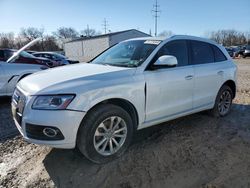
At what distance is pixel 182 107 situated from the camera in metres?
4.12

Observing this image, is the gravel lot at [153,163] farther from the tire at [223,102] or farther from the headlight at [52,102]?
the headlight at [52,102]

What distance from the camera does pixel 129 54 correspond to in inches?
159

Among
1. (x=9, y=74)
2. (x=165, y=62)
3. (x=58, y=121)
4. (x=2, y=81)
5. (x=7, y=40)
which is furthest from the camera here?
(x=7, y=40)

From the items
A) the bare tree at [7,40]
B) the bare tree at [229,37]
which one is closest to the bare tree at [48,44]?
the bare tree at [7,40]

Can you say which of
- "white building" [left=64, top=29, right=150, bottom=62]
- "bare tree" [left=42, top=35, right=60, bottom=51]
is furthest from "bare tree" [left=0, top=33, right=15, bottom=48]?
"white building" [left=64, top=29, right=150, bottom=62]

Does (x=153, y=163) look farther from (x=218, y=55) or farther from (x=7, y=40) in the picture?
(x=7, y=40)

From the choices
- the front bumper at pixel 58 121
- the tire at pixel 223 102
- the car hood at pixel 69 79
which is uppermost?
the car hood at pixel 69 79

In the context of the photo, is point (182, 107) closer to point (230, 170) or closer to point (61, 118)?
point (230, 170)

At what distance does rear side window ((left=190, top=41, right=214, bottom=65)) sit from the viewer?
14.5ft

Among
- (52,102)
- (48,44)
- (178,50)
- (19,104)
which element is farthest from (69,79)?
(48,44)

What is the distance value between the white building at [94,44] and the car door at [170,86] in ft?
131

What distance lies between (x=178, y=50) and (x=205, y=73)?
2.34ft

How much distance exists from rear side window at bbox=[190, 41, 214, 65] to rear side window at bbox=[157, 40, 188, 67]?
196 millimetres

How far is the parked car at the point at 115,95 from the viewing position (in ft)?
9.41
